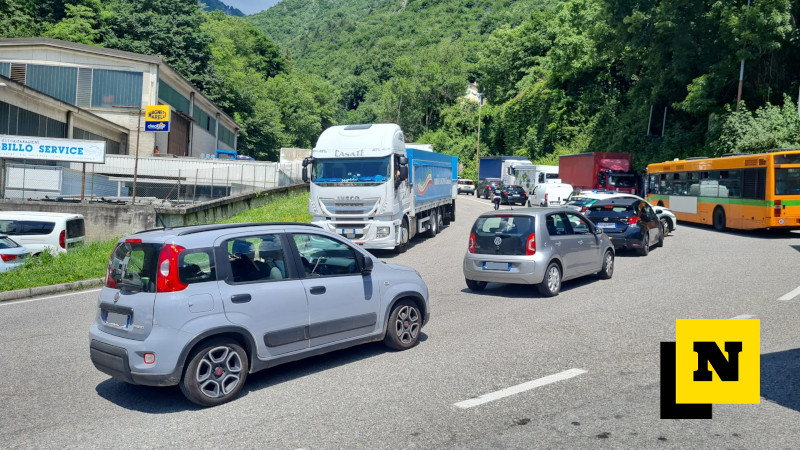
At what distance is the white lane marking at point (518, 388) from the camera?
5.62 meters

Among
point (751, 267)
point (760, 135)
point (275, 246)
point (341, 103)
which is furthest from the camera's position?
point (341, 103)

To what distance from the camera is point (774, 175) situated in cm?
2084

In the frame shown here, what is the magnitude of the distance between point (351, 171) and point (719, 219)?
15.4 m

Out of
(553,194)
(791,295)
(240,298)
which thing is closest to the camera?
(240,298)

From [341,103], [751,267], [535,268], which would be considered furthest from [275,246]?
[341,103]

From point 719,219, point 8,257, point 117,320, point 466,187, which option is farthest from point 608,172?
point 117,320

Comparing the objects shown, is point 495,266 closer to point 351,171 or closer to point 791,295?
point 791,295

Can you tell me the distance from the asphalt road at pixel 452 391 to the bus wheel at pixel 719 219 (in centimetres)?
1472

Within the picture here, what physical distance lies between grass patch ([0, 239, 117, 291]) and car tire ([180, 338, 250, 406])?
8.84 meters

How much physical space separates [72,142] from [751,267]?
22988 millimetres

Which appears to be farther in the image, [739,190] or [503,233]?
[739,190]

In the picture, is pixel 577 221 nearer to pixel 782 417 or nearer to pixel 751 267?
pixel 751 267

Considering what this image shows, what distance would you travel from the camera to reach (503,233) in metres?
11.4

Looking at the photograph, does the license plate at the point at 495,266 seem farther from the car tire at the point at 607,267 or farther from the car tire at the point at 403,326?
the car tire at the point at 403,326
